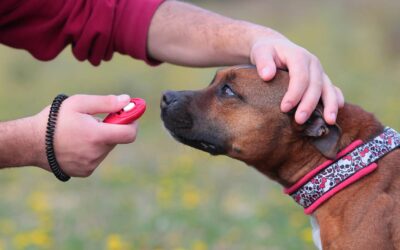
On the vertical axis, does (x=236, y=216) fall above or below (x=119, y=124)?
below

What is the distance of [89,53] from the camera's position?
15.5 feet

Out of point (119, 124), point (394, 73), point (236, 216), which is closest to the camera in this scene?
point (119, 124)

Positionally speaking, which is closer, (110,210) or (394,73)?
(110,210)

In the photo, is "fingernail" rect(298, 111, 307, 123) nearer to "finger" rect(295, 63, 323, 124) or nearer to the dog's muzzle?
"finger" rect(295, 63, 323, 124)

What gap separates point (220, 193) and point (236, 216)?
0.95 meters

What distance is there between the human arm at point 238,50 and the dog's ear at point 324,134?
84mm

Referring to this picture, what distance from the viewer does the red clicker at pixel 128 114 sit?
3.56 metres

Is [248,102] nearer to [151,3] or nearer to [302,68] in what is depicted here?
[302,68]

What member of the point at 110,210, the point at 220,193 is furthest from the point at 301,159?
the point at 220,193

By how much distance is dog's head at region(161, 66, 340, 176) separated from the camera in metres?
4.05

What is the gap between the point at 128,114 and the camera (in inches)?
141

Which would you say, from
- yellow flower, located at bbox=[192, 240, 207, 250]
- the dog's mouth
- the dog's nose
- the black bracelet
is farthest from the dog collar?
yellow flower, located at bbox=[192, 240, 207, 250]

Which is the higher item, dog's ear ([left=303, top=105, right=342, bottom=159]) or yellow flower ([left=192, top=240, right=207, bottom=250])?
dog's ear ([left=303, top=105, right=342, bottom=159])

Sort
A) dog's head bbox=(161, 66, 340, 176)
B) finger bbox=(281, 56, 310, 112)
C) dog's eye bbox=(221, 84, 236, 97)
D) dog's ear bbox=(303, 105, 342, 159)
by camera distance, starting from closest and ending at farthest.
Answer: finger bbox=(281, 56, 310, 112), dog's ear bbox=(303, 105, 342, 159), dog's head bbox=(161, 66, 340, 176), dog's eye bbox=(221, 84, 236, 97)
